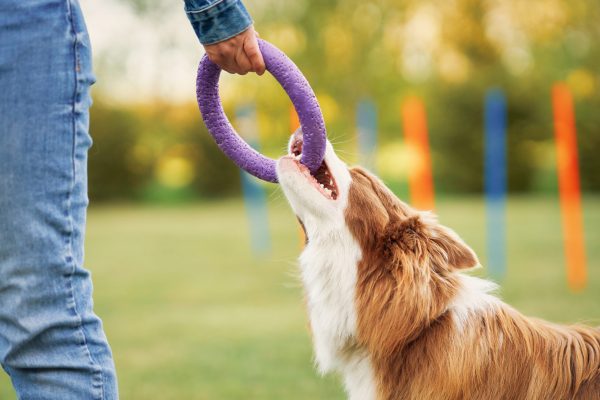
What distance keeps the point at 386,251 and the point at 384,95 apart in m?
27.6

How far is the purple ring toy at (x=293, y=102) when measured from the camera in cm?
284

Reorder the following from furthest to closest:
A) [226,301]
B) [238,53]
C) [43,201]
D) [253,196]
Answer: [253,196], [226,301], [238,53], [43,201]

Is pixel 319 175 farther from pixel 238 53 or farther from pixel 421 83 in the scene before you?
pixel 421 83

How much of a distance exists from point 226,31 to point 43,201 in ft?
2.43

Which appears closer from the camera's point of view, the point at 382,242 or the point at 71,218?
the point at 71,218

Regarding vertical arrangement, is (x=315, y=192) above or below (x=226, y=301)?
above

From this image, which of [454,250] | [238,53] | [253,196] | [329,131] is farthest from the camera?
[329,131]

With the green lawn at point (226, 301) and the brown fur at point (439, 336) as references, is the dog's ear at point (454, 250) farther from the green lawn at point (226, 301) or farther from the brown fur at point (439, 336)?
the green lawn at point (226, 301)

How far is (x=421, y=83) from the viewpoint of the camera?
98.0 feet

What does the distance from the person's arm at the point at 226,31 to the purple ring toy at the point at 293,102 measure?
463mm

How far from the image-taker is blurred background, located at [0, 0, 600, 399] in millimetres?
10445

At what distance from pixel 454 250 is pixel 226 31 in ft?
4.34

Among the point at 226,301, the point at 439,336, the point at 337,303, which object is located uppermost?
the point at 337,303

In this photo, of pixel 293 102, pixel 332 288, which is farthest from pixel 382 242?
pixel 293 102
